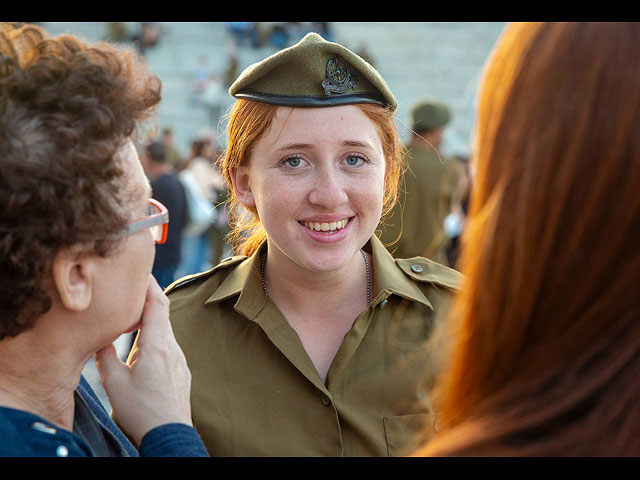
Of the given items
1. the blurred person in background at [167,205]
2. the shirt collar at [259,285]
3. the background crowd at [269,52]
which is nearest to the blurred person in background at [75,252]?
the shirt collar at [259,285]

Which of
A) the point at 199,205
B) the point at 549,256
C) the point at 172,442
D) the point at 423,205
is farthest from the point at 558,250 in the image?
the point at 199,205

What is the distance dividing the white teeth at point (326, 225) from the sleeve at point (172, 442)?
0.81 meters

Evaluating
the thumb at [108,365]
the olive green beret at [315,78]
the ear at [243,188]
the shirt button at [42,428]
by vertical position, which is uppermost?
the olive green beret at [315,78]

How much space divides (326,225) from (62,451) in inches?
40.0

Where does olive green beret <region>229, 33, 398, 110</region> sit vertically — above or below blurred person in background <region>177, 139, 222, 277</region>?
above

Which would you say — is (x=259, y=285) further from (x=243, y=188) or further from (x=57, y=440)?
(x=57, y=440)

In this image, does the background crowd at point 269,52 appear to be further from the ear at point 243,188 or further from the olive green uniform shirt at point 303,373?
the olive green uniform shirt at point 303,373

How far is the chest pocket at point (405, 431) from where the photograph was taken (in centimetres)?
213

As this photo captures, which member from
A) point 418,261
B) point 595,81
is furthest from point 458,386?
point 418,261

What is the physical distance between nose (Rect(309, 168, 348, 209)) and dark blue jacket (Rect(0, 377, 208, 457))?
32.4 inches

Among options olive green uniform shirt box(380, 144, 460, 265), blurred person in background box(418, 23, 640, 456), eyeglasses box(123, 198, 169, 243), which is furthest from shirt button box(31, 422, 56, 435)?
olive green uniform shirt box(380, 144, 460, 265)

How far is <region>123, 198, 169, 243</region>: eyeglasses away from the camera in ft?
5.41

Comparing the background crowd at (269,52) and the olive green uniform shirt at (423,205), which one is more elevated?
the background crowd at (269,52)

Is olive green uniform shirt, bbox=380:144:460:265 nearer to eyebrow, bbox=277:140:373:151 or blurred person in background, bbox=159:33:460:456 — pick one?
blurred person in background, bbox=159:33:460:456
